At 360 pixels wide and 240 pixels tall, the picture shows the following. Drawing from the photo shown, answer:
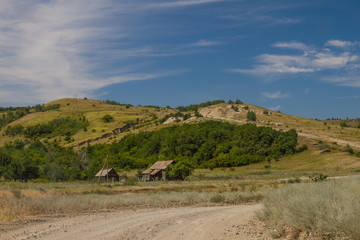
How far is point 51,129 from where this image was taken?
179250 millimetres

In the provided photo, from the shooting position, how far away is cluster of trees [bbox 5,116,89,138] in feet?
569

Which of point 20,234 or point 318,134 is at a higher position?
point 318,134

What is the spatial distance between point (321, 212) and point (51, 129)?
183 meters

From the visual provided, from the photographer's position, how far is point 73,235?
10414mm

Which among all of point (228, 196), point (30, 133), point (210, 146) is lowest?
point (228, 196)

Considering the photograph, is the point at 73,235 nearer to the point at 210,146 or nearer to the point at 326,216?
the point at 326,216

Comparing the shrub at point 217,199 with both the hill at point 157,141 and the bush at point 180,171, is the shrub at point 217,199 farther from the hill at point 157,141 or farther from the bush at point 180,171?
the bush at point 180,171

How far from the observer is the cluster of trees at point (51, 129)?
6826 inches

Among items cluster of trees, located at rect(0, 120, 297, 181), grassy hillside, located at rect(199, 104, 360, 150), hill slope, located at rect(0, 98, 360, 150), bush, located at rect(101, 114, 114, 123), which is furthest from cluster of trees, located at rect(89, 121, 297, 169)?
bush, located at rect(101, 114, 114, 123)

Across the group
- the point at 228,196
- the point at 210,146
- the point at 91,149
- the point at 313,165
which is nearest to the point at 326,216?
the point at 228,196

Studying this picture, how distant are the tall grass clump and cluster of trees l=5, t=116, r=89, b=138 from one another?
546ft

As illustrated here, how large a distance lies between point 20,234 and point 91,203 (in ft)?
28.5

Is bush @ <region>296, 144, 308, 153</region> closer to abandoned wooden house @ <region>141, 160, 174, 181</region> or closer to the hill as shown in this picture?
the hill

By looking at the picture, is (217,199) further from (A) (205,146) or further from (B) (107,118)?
(B) (107,118)
